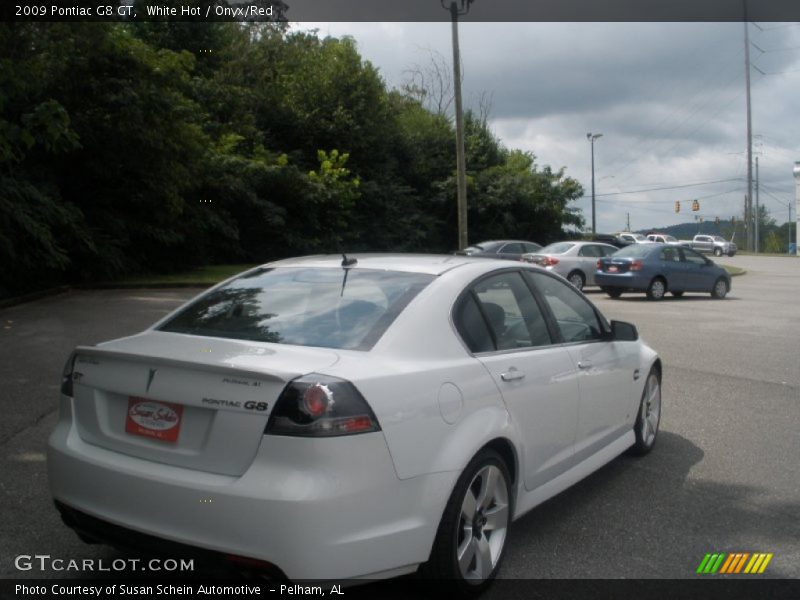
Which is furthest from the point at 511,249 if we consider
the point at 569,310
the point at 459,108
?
the point at 569,310

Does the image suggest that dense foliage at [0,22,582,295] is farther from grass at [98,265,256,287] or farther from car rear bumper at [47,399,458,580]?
car rear bumper at [47,399,458,580]

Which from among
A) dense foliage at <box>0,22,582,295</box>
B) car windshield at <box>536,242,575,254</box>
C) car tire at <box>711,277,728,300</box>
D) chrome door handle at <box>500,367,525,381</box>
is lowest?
car tire at <box>711,277,728,300</box>

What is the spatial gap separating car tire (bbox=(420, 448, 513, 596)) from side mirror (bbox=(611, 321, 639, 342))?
1.81 metres

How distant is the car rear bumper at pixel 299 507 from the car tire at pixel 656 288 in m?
19.3

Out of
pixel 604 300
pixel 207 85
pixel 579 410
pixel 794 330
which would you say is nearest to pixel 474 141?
pixel 207 85

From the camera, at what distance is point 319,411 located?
321cm

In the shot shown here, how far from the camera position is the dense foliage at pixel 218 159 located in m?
17.5

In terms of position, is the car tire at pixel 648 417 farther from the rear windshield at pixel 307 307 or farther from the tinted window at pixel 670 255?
the tinted window at pixel 670 255

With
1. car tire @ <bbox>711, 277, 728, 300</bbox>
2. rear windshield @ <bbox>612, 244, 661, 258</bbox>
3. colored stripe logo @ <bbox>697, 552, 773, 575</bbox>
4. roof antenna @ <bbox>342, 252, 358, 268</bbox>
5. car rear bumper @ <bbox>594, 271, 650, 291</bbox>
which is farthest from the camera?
car tire @ <bbox>711, 277, 728, 300</bbox>

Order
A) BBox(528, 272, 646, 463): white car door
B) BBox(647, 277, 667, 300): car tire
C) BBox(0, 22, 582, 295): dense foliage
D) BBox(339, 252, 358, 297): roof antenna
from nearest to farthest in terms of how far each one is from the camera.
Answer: BBox(339, 252, 358, 297): roof antenna, BBox(528, 272, 646, 463): white car door, BBox(0, 22, 582, 295): dense foliage, BBox(647, 277, 667, 300): car tire

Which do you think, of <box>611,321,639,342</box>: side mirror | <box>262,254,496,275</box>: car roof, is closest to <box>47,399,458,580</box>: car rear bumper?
<box>262,254,496,275</box>: car roof

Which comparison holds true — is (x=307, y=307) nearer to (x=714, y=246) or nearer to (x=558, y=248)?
(x=558, y=248)

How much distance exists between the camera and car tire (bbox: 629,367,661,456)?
19.6 feet

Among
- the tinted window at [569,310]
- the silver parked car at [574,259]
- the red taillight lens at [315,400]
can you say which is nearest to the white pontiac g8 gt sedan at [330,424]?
the red taillight lens at [315,400]
